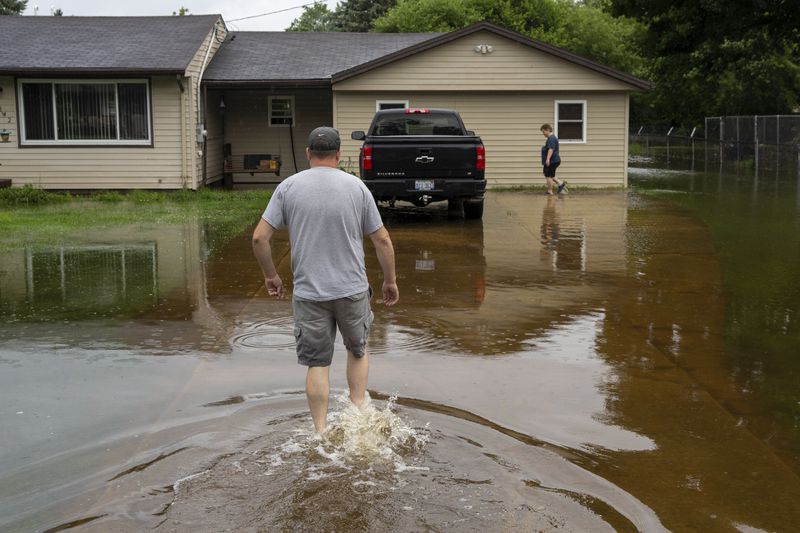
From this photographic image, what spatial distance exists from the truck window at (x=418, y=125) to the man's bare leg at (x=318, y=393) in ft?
43.0

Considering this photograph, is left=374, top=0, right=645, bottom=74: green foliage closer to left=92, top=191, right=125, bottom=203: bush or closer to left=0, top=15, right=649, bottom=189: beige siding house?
left=0, top=15, right=649, bottom=189: beige siding house

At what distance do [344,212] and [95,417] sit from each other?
2.02 meters

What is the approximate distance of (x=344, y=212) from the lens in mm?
5566

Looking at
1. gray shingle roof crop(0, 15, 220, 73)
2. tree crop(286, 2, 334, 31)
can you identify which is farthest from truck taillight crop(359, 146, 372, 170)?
tree crop(286, 2, 334, 31)

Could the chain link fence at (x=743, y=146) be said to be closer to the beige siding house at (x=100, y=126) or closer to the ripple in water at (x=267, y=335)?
the beige siding house at (x=100, y=126)

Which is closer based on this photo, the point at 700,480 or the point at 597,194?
the point at 700,480

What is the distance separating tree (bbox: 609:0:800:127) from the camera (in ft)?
63.0

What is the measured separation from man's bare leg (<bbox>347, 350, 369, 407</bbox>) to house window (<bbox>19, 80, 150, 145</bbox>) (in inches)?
716

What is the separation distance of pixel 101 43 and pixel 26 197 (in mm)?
5111

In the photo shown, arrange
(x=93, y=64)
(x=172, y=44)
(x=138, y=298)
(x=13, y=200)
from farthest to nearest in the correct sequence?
(x=172, y=44) → (x=93, y=64) → (x=13, y=200) → (x=138, y=298)

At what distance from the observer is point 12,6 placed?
67875 millimetres

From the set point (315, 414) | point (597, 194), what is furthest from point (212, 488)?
point (597, 194)

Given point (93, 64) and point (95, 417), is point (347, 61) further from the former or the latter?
point (95, 417)

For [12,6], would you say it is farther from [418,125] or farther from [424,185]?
[424,185]
